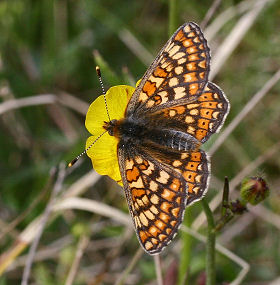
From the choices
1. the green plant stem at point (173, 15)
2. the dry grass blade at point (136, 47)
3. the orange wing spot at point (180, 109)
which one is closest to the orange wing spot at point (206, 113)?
the orange wing spot at point (180, 109)

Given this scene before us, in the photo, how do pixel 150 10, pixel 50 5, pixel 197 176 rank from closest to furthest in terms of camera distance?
pixel 197 176
pixel 50 5
pixel 150 10

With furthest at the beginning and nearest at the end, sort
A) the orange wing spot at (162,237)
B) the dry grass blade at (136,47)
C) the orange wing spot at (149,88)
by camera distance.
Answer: the dry grass blade at (136,47)
the orange wing spot at (149,88)
the orange wing spot at (162,237)

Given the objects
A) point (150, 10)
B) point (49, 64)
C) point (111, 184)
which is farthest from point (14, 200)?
point (150, 10)

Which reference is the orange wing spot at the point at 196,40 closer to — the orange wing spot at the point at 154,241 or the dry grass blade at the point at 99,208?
the orange wing spot at the point at 154,241

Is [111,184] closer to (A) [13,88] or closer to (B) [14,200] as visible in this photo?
(B) [14,200]

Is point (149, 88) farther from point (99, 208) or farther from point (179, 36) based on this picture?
point (99, 208)
